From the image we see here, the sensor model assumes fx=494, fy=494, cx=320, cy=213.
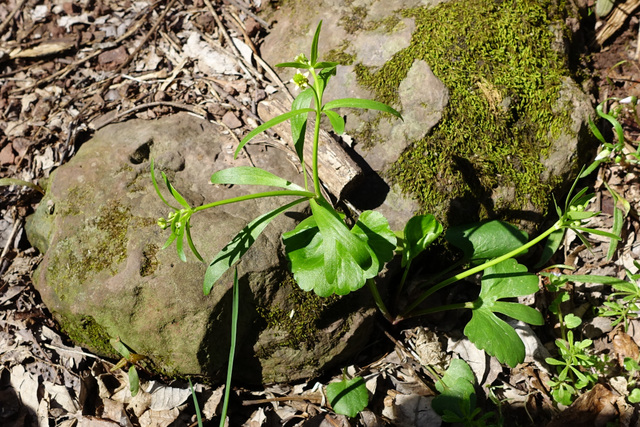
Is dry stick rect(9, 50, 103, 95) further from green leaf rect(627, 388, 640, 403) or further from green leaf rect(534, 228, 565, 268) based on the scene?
green leaf rect(627, 388, 640, 403)

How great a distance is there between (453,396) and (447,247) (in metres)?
0.91

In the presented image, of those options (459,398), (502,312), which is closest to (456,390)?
(459,398)

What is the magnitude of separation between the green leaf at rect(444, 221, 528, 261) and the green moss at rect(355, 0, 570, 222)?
9.3 inches

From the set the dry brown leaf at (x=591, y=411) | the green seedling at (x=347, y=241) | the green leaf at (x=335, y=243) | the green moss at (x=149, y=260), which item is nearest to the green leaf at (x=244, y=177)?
the green seedling at (x=347, y=241)

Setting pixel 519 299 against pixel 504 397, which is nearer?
pixel 504 397

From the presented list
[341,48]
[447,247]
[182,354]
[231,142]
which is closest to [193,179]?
[231,142]

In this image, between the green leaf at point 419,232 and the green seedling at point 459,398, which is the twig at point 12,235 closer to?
the green leaf at point 419,232

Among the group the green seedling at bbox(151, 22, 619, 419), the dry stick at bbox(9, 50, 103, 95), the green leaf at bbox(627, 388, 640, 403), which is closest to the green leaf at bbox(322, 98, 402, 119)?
the green seedling at bbox(151, 22, 619, 419)

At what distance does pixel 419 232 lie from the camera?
9.13ft

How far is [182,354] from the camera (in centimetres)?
279

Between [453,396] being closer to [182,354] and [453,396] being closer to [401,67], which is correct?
[182,354]

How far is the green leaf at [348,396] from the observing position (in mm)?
2789

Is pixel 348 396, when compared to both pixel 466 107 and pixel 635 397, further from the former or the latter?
pixel 466 107

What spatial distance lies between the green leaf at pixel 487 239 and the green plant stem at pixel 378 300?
1.80 ft
